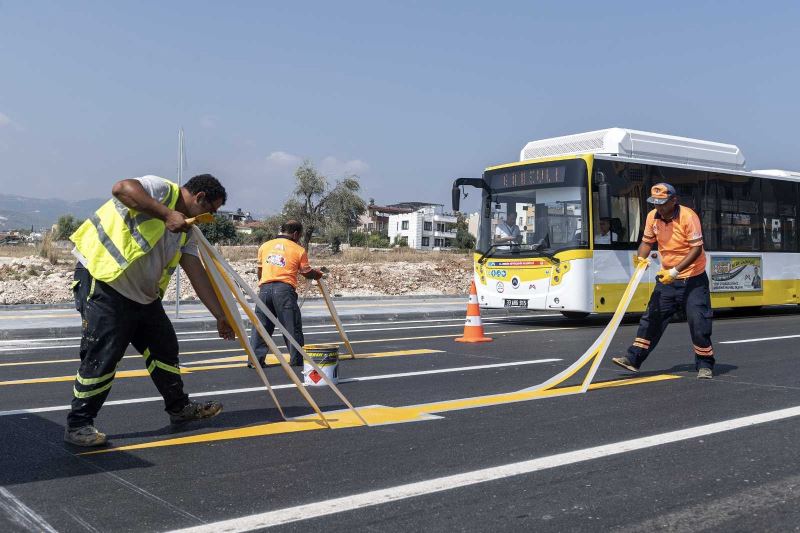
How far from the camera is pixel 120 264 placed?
5.39 metres

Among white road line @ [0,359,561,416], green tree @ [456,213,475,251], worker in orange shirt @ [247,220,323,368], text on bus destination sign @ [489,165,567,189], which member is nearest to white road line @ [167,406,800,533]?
white road line @ [0,359,561,416]

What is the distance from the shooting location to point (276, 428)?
623 cm

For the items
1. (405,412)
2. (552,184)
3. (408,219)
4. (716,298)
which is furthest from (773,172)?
(408,219)

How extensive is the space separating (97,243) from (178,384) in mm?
1274

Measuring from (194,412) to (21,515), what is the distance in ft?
7.15

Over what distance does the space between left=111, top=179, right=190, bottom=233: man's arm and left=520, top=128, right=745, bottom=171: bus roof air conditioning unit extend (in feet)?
39.7

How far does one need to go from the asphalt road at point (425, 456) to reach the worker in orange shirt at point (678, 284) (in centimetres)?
38

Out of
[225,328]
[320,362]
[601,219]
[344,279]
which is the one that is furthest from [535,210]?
[344,279]

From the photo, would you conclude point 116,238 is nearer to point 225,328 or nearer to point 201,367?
point 225,328

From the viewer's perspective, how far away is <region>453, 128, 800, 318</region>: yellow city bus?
620 inches

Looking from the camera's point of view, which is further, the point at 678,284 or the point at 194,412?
the point at 678,284

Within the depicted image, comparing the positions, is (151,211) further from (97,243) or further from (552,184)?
(552,184)

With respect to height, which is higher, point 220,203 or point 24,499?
point 220,203

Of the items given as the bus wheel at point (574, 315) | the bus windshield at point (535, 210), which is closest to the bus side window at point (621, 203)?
the bus windshield at point (535, 210)
